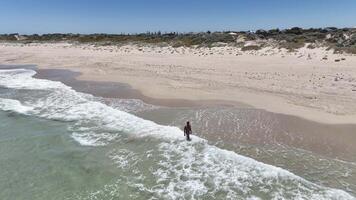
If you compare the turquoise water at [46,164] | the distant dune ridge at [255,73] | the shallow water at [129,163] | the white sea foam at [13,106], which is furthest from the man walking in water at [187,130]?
the white sea foam at [13,106]

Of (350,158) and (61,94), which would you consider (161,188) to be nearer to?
(350,158)

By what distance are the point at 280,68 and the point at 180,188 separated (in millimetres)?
18563

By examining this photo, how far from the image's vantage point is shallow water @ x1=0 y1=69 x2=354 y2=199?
33.2 ft

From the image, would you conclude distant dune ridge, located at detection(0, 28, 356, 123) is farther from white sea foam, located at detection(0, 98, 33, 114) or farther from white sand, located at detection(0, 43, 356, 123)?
white sea foam, located at detection(0, 98, 33, 114)

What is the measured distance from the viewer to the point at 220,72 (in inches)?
1064

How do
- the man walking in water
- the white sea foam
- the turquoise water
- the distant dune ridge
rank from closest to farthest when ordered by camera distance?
the turquoise water
the man walking in water
the distant dune ridge
the white sea foam

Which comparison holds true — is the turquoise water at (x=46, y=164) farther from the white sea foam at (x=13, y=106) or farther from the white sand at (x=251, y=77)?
the white sand at (x=251, y=77)

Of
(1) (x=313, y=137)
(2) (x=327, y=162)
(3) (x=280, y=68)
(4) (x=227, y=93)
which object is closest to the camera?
(2) (x=327, y=162)

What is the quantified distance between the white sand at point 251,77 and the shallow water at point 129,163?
13.6ft

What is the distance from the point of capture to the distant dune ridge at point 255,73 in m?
17.9

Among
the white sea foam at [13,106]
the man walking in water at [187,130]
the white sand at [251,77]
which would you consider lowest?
the white sea foam at [13,106]

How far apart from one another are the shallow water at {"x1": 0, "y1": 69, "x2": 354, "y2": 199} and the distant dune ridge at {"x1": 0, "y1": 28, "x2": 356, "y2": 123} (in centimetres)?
442

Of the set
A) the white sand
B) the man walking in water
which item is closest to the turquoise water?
the man walking in water

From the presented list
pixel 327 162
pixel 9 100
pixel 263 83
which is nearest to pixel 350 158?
pixel 327 162
